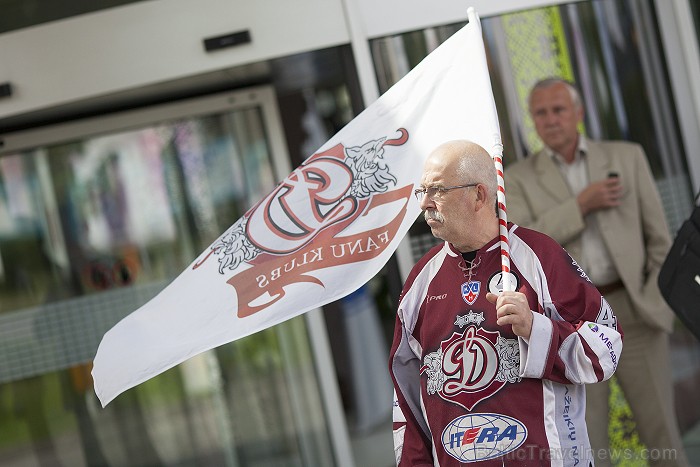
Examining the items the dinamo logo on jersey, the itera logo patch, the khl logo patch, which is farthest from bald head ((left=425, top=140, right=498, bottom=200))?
the itera logo patch

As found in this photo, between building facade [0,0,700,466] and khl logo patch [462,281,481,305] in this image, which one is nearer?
khl logo patch [462,281,481,305]

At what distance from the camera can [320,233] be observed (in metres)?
3.67

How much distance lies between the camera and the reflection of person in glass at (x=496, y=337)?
303 cm

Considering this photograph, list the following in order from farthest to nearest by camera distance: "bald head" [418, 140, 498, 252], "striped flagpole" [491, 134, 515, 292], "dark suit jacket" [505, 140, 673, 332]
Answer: "dark suit jacket" [505, 140, 673, 332], "bald head" [418, 140, 498, 252], "striped flagpole" [491, 134, 515, 292]

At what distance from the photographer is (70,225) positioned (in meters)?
5.91

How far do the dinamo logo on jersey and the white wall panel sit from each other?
7.18 feet

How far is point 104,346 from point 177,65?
5.82 feet

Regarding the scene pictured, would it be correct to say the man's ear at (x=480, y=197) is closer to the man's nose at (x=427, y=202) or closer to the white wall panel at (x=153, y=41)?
the man's nose at (x=427, y=202)

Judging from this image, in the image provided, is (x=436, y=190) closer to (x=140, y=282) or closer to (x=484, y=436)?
(x=484, y=436)

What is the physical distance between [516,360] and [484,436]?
0.25 m

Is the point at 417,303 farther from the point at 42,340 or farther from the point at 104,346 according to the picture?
the point at 42,340

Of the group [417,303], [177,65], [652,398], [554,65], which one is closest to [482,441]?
[417,303]

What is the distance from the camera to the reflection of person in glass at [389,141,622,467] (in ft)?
9.93

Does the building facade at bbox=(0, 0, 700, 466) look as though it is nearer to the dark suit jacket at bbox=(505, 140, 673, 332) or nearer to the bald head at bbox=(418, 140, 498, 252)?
the dark suit jacket at bbox=(505, 140, 673, 332)
